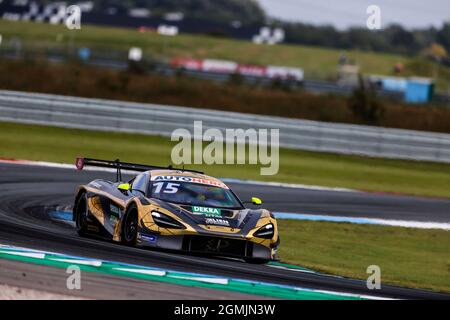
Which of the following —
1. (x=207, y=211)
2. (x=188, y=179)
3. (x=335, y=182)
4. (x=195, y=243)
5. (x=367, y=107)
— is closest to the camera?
(x=195, y=243)

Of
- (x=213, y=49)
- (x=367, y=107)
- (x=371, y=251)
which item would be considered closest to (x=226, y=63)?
(x=213, y=49)

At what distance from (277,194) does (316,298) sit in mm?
11471

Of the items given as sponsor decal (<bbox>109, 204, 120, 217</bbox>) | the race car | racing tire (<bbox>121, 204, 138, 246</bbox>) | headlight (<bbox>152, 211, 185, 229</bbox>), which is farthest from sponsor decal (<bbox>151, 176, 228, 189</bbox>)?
headlight (<bbox>152, 211, 185, 229</bbox>)

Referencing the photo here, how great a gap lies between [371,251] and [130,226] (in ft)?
14.6

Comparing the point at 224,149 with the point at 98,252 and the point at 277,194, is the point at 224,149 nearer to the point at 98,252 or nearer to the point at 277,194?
the point at 277,194

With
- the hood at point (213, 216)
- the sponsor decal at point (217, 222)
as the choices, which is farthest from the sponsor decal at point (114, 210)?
the sponsor decal at point (217, 222)

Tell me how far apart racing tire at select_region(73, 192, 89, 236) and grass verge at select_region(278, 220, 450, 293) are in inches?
109

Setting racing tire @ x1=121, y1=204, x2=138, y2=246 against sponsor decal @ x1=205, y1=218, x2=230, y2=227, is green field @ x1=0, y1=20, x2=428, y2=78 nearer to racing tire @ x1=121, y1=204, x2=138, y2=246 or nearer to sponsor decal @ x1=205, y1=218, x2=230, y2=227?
→ racing tire @ x1=121, y1=204, x2=138, y2=246

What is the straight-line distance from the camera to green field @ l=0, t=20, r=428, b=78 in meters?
75.1

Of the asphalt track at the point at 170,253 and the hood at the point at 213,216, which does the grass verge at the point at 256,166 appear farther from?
the hood at the point at 213,216

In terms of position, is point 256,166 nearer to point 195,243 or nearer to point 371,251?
point 371,251

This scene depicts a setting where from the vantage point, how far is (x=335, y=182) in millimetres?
25594
